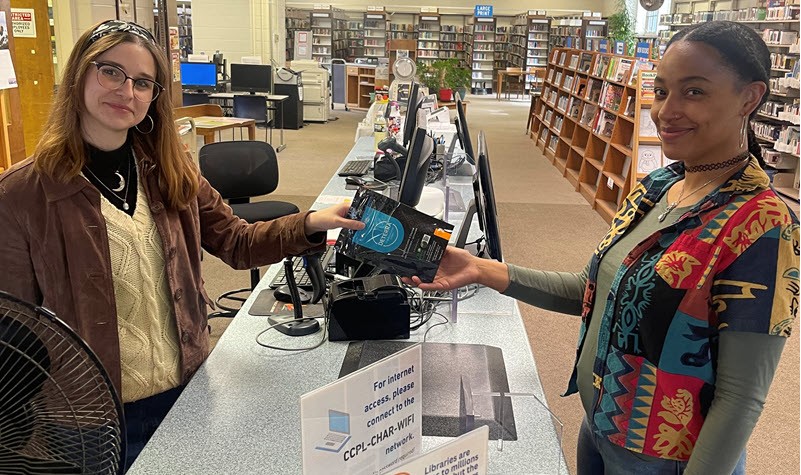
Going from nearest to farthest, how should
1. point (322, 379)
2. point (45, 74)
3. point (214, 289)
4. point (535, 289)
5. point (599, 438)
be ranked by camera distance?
point (599, 438) → point (535, 289) → point (322, 379) → point (214, 289) → point (45, 74)

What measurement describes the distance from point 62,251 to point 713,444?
4.31ft

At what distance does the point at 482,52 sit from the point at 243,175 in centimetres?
1676

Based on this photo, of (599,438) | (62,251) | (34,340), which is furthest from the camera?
(62,251)

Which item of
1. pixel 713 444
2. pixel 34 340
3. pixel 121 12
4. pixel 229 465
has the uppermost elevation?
pixel 121 12

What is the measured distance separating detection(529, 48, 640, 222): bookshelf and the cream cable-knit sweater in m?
4.77

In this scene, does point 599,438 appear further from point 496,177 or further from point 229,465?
point 496,177

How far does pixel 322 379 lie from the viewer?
1.66 m

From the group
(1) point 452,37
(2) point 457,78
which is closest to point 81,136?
(2) point 457,78

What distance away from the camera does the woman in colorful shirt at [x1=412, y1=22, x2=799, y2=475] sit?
40.6 inches

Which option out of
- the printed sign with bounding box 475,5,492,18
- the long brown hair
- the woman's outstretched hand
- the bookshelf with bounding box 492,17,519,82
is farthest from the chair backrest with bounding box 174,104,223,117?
the bookshelf with bounding box 492,17,519,82

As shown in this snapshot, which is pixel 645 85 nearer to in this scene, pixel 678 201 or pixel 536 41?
pixel 678 201

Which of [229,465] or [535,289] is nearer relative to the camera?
[229,465]

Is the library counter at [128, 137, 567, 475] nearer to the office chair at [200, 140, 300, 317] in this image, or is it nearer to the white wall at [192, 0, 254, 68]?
the office chair at [200, 140, 300, 317]

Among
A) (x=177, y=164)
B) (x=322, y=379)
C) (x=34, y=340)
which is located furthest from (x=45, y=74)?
(x=34, y=340)
